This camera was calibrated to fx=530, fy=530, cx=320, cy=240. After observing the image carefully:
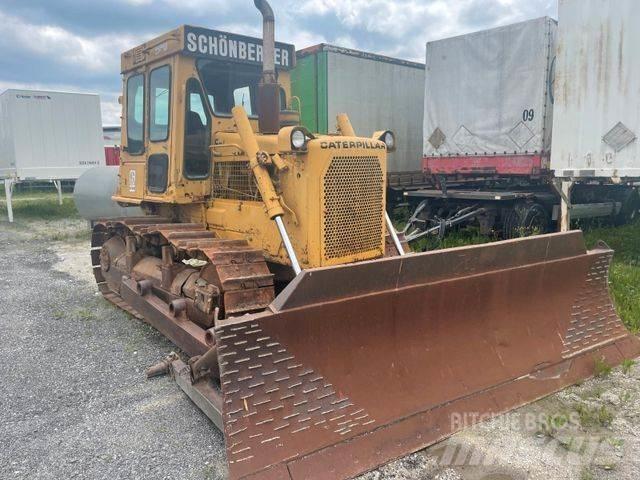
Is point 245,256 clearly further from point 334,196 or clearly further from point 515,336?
point 515,336

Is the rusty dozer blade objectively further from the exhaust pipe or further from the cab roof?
the cab roof

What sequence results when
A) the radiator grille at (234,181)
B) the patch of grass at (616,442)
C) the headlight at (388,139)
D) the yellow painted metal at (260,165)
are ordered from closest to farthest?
the patch of grass at (616,442) < the yellow painted metal at (260,165) < the headlight at (388,139) < the radiator grille at (234,181)

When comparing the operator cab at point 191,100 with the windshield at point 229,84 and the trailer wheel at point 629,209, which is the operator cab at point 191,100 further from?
the trailer wheel at point 629,209

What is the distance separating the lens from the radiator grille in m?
4.63

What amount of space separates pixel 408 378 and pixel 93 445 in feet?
6.66

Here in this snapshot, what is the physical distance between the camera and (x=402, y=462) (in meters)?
3.08

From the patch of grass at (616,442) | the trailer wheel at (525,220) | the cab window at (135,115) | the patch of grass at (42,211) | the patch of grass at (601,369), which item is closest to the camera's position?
the patch of grass at (616,442)

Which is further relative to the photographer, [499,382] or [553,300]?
[553,300]

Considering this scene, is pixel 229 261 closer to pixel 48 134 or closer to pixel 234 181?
pixel 234 181

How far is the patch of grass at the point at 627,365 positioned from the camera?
418 cm

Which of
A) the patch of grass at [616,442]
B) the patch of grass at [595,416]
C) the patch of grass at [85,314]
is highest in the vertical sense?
the patch of grass at [595,416]

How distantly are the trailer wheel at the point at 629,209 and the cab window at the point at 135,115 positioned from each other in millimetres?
9345

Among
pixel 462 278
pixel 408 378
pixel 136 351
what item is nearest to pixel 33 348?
pixel 136 351

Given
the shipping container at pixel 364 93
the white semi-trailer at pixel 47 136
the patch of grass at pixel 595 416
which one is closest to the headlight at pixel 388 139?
the patch of grass at pixel 595 416
